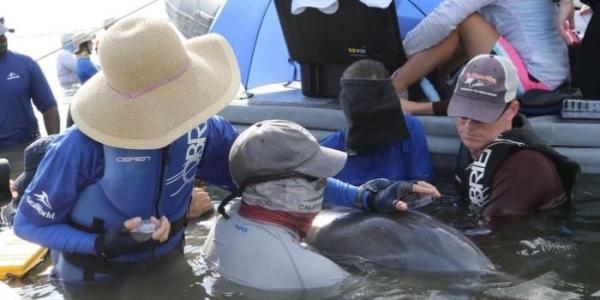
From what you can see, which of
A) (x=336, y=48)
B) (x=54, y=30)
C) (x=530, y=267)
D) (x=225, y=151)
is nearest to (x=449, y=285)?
(x=530, y=267)

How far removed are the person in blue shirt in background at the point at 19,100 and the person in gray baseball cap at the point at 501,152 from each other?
12.8 feet

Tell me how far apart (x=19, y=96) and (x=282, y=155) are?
425 centimetres

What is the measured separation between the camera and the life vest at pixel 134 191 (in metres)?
2.74

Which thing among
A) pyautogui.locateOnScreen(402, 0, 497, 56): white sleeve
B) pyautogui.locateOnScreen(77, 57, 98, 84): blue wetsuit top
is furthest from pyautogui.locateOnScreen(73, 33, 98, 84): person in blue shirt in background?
pyautogui.locateOnScreen(402, 0, 497, 56): white sleeve

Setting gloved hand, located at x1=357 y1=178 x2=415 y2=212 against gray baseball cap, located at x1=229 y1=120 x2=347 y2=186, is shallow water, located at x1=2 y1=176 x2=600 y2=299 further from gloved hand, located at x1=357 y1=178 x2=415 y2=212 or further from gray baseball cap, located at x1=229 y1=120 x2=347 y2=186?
gray baseball cap, located at x1=229 y1=120 x2=347 y2=186

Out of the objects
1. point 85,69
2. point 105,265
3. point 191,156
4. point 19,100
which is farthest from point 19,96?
point 191,156

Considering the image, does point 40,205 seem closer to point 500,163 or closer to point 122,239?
point 122,239

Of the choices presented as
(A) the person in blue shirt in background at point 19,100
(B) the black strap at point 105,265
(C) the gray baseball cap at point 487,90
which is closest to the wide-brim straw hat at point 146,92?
(B) the black strap at point 105,265

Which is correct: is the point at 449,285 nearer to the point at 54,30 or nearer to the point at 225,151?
the point at 225,151

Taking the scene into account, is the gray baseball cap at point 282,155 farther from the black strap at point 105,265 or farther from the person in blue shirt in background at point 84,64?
the person in blue shirt in background at point 84,64

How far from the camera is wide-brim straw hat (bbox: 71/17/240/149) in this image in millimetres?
2586

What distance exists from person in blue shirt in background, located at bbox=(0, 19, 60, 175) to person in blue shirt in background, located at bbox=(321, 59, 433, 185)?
3314 mm

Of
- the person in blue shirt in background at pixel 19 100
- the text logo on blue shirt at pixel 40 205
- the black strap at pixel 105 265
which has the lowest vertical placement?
the person in blue shirt in background at pixel 19 100

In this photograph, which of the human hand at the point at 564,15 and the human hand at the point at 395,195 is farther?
the human hand at the point at 564,15
